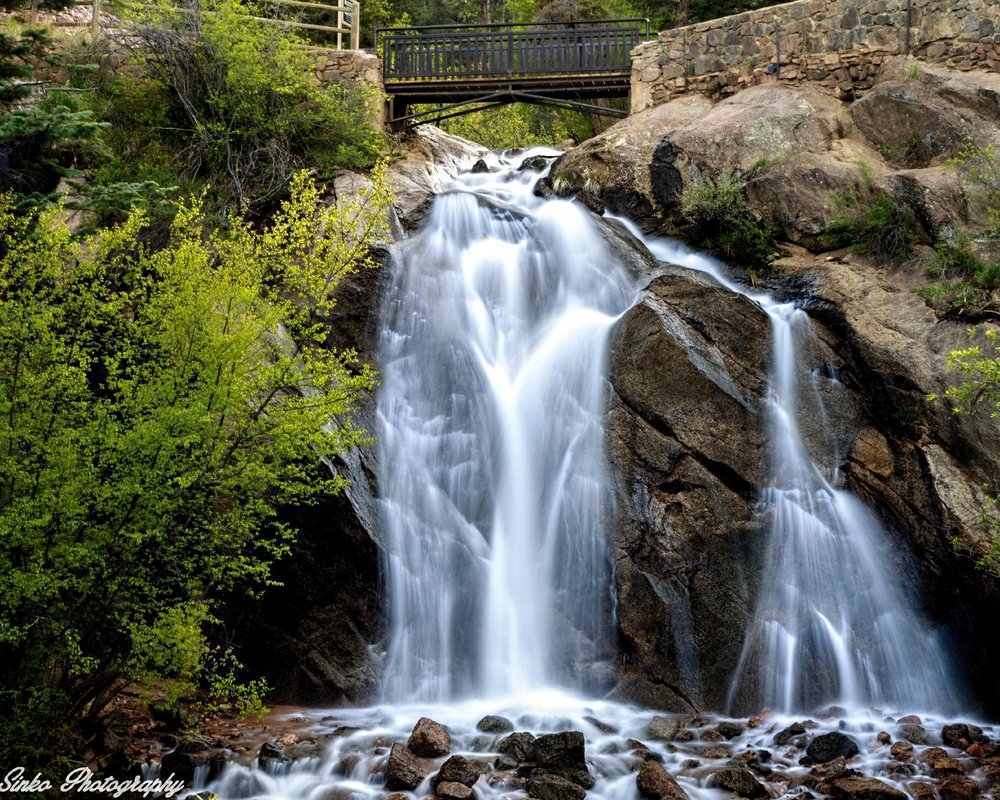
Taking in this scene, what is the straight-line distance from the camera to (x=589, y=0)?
28109mm

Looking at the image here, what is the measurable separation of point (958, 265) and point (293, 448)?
35.7 feet

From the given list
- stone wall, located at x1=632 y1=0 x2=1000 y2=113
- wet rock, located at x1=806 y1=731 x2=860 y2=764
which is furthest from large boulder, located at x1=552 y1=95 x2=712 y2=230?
wet rock, located at x1=806 y1=731 x2=860 y2=764

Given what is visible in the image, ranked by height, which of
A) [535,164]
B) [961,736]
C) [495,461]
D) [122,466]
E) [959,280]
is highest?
[535,164]

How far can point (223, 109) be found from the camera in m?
17.8

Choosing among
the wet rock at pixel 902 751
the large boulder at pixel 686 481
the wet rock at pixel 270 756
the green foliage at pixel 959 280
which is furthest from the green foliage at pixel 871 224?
the wet rock at pixel 270 756

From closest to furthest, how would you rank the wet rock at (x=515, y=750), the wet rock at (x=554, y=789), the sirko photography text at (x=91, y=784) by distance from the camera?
the sirko photography text at (x=91, y=784) → the wet rock at (x=554, y=789) → the wet rock at (x=515, y=750)

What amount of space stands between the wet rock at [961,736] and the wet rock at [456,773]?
5127 millimetres

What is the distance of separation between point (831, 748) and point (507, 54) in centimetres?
1606

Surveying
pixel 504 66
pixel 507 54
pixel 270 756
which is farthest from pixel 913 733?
pixel 507 54

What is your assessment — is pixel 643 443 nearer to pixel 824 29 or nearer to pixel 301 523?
pixel 301 523

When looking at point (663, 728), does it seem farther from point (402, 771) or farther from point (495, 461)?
point (495, 461)

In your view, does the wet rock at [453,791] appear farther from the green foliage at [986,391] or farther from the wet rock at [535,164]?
the wet rock at [535,164]

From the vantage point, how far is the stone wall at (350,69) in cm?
1986

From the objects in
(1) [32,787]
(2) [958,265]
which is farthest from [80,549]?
(2) [958,265]
